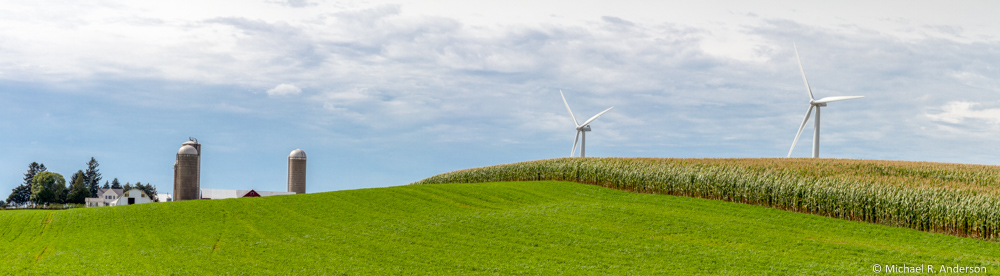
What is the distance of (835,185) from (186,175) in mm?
49090

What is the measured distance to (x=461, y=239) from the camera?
22734 millimetres

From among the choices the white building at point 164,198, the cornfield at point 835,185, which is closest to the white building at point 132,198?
the white building at point 164,198

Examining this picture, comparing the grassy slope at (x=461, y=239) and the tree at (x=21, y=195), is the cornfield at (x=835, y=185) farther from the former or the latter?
the tree at (x=21, y=195)

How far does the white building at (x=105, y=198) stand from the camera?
79.6 meters

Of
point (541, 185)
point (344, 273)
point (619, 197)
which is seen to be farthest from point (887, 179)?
point (344, 273)

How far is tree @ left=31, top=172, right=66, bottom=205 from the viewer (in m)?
81.2

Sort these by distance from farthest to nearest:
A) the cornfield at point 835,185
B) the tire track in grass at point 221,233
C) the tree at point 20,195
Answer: the tree at point 20,195 → the cornfield at point 835,185 → the tire track in grass at point 221,233

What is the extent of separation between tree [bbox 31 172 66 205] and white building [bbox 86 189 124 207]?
13.9 ft

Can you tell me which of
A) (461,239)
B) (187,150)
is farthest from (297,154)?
(461,239)

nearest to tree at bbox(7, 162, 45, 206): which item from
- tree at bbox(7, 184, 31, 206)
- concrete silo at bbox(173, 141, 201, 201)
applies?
tree at bbox(7, 184, 31, 206)

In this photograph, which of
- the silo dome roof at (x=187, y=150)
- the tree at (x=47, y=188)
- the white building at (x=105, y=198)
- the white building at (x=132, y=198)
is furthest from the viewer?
the tree at (x=47, y=188)

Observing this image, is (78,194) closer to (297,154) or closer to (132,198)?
(132,198)

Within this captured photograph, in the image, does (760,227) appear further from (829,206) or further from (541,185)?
(541,185)

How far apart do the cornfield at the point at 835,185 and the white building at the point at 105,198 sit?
62.4 m
